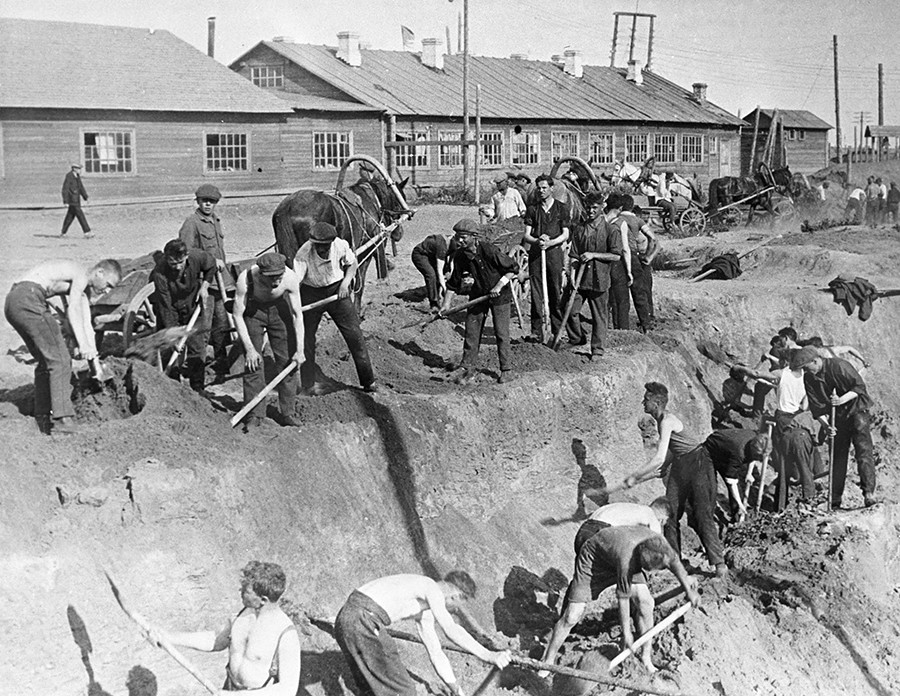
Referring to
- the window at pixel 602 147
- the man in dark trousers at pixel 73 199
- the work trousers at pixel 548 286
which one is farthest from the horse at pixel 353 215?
the window at pixel 602 147

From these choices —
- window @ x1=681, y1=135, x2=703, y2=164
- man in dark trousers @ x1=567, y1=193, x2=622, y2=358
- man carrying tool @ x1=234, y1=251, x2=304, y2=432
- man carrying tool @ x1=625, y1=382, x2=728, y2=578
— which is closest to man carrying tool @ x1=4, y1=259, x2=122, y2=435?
man carrying tool @ x1=234, y1=251, x2=304, y2=432

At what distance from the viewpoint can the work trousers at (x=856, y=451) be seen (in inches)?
471

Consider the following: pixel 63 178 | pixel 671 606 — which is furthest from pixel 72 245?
pixel 671 606

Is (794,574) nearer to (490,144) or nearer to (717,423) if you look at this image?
(717,423)

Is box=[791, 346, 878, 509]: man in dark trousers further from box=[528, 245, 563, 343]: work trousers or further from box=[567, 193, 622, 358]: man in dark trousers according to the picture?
box=[528, 245, 563, 343]: work trousers

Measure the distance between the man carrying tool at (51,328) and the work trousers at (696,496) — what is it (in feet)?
17.2

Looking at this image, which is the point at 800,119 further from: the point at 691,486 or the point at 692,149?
the point at 691,486

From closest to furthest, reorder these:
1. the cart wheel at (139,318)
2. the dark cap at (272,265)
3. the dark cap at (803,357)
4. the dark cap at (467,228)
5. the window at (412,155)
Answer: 1. the dark cap at (272,265)
2. the cart wheel at (139,318)
3. the dark cap at (467,228)
4. the dark cap at (803,357)
5. the window at (412,155)

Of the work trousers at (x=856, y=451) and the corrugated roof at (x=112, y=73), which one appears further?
the corrugated roof at (x=112, y=73)

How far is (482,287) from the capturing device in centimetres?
1095

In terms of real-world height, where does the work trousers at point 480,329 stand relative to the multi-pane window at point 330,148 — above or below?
below

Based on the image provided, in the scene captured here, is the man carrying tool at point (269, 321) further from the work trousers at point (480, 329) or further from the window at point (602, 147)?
the window at point (602, 147)

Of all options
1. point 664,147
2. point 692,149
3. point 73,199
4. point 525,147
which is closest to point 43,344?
point 73,199

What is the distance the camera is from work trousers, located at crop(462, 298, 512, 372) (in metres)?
11.0
